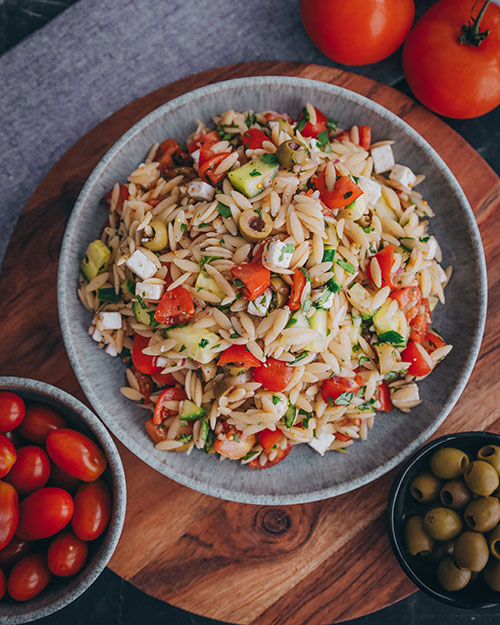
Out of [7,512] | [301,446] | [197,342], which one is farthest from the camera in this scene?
[301,446]

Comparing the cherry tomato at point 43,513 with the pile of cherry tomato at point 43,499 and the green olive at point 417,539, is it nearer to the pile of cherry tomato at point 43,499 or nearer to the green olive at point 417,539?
the pile of cherry tomato at point 43,499

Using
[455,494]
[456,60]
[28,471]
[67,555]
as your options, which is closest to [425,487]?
[455,494]

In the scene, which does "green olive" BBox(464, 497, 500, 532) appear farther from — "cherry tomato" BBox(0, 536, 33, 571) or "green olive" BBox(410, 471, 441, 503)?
"cherry tomato" BBox(0, 536, 33, 571)

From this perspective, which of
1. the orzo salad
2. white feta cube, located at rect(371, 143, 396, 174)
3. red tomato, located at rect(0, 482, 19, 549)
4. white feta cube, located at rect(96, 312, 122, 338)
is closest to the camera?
red tomato, located at rect(0, 482, 19, 549)

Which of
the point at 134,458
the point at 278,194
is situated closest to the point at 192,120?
the point at 278,194

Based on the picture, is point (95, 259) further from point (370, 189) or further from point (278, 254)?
point (370, 189)

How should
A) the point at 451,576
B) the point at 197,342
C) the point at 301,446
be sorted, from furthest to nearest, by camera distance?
the point at 301,446 < the point at 451,576 < the point at 197,342

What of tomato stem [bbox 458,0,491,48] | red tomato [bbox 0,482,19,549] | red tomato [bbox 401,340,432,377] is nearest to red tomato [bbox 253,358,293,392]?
red tomato [bbox 401,340,432,377]

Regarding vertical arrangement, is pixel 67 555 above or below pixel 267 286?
below
